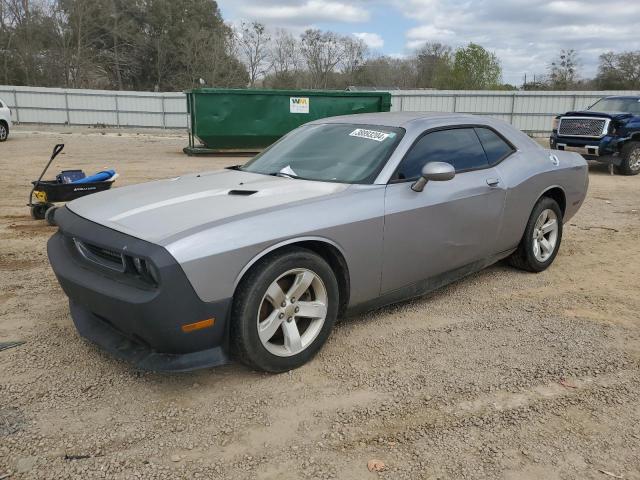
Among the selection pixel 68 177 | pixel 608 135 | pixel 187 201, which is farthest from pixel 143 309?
pixel 608 135

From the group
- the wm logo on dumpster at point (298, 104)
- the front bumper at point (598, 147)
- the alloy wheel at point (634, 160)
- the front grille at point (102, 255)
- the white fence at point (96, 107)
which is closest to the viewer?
the front grille at point (102, 255)

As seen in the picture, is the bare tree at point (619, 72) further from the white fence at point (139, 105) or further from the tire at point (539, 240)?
the tire at point (539, 240)

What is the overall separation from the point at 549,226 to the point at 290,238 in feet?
10.4

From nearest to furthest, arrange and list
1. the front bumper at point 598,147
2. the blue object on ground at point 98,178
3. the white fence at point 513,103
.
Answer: the blue object on ground at point 98,178 < the front bumper at point 598,147 < the white fence at point 513,103

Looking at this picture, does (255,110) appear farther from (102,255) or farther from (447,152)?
(102,255)

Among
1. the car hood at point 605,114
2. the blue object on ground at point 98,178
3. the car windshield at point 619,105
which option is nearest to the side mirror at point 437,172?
the blue object on ground at point 98,178

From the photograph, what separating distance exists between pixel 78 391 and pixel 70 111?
94.6 feet

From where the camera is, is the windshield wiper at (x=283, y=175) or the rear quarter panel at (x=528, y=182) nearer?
the windshield wiper at (x=283, y=175)

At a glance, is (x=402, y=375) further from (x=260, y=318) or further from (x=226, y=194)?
(x=226, y=194)

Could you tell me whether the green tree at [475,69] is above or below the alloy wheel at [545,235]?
above

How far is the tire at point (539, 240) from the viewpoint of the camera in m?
4.84

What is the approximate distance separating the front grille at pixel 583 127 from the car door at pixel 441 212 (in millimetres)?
9582

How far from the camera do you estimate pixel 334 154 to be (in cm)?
392

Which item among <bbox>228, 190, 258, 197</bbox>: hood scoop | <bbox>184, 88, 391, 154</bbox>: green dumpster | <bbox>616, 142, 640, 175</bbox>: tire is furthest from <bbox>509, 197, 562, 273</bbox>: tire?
<bbox>184, 88, 391, 154</bbox>: green dumpster
